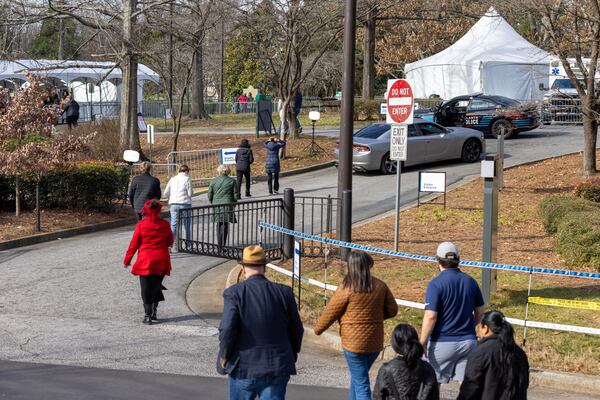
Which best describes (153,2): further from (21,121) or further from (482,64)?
(482,64)

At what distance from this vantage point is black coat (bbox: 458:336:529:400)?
5.94 m

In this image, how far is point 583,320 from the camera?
35.4 feet

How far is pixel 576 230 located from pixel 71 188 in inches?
433

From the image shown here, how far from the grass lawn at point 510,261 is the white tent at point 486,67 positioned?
752 inches

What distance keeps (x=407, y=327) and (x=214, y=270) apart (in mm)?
9382

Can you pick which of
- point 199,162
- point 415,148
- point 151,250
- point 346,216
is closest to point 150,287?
point 151,250

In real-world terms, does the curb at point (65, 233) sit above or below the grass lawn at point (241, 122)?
below

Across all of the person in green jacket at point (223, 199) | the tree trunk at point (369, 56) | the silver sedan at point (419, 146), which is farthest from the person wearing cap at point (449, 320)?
the tree trunk at point (369, 56)

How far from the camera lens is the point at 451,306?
707 centimetres

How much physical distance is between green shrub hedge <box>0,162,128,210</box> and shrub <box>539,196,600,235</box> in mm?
9445

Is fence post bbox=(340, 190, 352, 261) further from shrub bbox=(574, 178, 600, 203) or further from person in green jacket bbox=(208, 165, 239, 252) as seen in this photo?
shrub bbox=(574, 178, 600, 203)

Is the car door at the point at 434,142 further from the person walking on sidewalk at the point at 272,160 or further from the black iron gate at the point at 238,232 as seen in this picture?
the black iron gate at the point at 238,232

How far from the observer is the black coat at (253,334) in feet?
19.5

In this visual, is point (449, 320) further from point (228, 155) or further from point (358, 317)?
point (228, 155)
